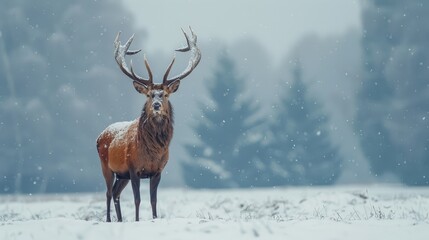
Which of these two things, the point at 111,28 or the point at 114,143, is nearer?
the point at 114,143

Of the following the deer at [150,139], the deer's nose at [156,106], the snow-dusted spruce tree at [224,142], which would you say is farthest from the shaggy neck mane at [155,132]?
the snow-dusted spruce tree at [224,142]

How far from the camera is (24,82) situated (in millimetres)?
35938

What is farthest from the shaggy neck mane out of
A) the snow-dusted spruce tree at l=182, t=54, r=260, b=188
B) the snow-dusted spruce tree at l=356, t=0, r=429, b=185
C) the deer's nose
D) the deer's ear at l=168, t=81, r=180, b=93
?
the snow-dusted spruce tree at l=182, t=54, r=260, b=188

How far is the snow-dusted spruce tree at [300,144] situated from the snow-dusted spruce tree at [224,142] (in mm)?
1235

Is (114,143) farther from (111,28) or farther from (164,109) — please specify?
(111,28)

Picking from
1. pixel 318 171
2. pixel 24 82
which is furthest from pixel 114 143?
pixel 24 82

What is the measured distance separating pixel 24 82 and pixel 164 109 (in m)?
27.9

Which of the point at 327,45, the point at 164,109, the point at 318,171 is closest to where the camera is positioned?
the point at 164,109

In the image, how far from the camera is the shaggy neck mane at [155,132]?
9.76 m

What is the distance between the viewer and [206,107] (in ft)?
119

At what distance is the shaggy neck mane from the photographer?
9758 mm

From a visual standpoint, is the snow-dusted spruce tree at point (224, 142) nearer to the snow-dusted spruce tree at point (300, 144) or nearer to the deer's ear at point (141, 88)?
the snow-dusted spruce tree at point (300, 144)

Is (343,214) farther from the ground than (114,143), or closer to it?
closer to it

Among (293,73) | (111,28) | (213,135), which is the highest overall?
(111,28)
